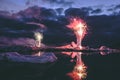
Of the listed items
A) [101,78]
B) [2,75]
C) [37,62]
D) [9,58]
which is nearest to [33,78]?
[2,75]

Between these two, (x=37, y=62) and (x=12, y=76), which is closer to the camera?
(x=12, y=76)

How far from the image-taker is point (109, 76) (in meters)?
60.8

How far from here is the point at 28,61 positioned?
279 ft

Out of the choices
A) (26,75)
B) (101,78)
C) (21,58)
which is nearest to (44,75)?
(26,75)

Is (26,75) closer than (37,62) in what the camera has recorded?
Yes

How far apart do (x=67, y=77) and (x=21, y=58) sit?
33.2 m

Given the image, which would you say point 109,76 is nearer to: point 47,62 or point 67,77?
point 67,77

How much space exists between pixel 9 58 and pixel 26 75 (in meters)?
29.9

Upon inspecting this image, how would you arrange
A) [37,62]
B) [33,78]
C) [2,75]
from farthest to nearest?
1. [37,62]
2. [2,75]
3. [33,78]

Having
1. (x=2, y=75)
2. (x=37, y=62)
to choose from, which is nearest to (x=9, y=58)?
(x=37, y=62)

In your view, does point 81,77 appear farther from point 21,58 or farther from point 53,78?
point 21,58

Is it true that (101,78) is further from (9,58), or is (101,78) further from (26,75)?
(9,58)

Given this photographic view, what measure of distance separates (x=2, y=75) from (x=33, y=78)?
25.9ft

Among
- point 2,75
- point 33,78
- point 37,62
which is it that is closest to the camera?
point 33,78
